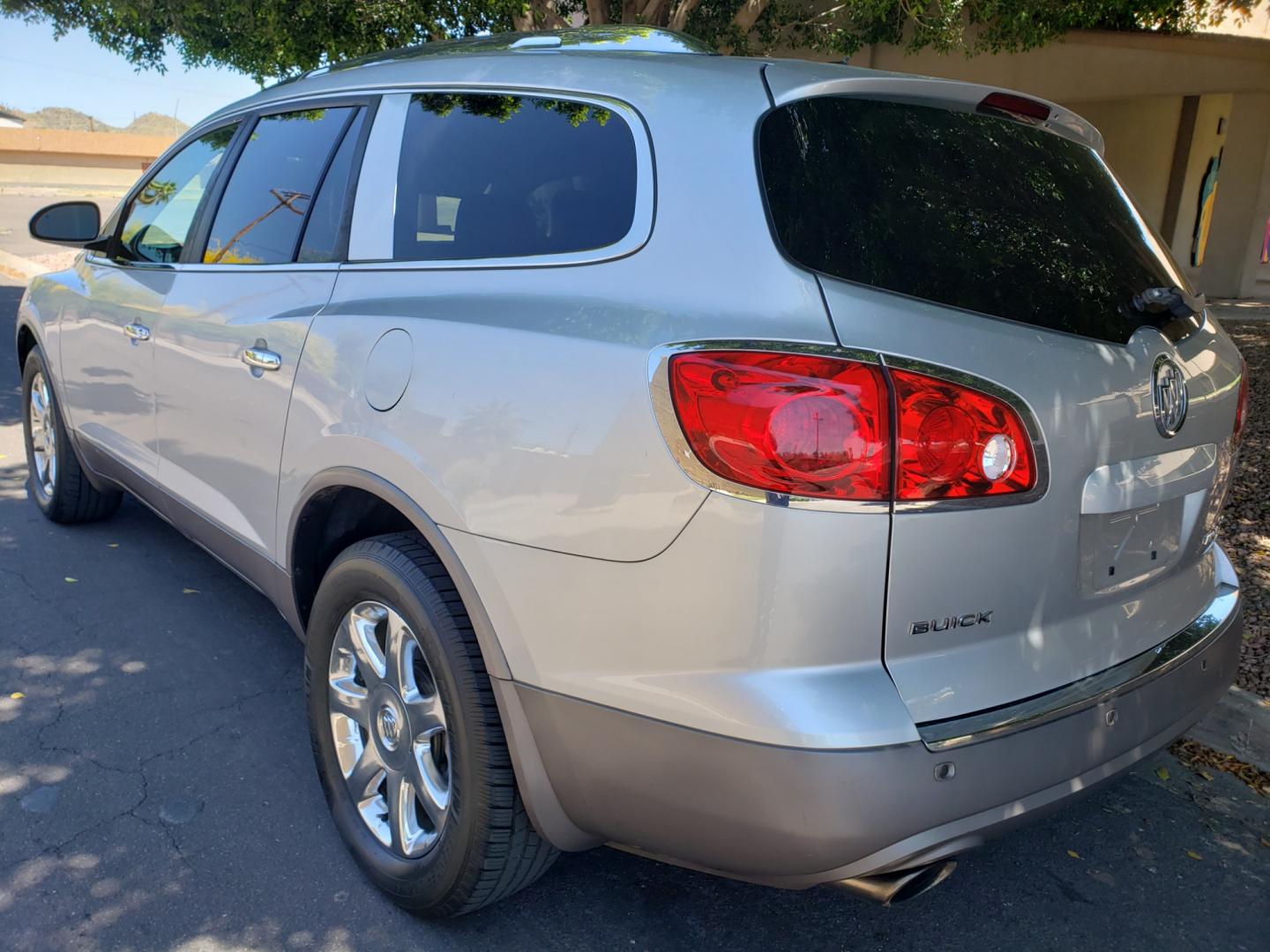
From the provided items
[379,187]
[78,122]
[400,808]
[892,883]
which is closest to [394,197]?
[379,187]

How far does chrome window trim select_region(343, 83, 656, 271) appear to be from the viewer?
7.23ft

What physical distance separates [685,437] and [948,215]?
745mm

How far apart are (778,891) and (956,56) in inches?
492

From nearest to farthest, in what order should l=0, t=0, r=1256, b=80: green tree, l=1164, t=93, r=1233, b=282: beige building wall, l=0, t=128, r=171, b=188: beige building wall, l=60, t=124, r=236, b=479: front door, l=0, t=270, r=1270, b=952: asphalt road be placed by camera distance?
l=0, t=270, r=1270, b=952: asphalt road, l=60, t=124, r=236, b=479: front door, l=0, t=0, r=1256, b=80: green tree, l=1164, t=93, r=1233, b=282: beige building wall, l=0, t=128, r=171, b=188: beige building wall

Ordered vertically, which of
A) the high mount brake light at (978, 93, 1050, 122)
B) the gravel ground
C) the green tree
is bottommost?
the gravel ground

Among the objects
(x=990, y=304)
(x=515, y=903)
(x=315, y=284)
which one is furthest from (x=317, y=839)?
(x=990, y=304)

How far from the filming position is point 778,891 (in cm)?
276

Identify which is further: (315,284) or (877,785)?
(315,284)

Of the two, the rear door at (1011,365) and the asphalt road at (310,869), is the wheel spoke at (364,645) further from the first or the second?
the rear door at (1011,365)

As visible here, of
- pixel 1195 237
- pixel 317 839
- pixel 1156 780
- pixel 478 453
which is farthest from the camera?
pixel 1195 237

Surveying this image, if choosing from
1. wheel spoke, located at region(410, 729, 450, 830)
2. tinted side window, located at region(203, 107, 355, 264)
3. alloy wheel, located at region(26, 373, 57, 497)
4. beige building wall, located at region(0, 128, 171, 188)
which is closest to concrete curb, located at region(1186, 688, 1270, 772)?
wheel spoke, located at region(410, 729, 450, 830)

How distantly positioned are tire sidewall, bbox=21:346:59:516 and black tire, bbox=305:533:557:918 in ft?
9.46

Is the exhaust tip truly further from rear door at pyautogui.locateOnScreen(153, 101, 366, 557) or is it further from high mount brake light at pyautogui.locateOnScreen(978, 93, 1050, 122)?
rear door at pyautogui.locateOnScreen(153, 101, 366, 557)

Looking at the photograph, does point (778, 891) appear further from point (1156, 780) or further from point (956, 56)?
point (956, 56)
